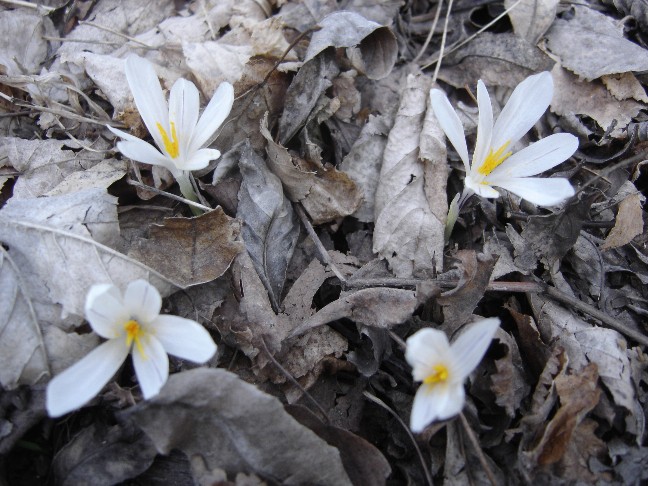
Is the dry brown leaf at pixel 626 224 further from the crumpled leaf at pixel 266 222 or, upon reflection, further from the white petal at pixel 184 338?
the white petal at pixel 184 338

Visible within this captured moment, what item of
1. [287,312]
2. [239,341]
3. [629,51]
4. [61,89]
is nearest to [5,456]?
[239,341]

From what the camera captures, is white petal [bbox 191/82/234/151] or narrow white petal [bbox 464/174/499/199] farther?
white petal [bbox 191/82/234/151]

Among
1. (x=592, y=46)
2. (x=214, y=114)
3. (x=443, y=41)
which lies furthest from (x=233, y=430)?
(x=592, y=46)

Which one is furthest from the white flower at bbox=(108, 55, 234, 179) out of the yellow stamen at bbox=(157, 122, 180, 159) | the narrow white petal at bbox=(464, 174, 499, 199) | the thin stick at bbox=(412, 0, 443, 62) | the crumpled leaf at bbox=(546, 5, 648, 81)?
the crumpled leaf at bbox=(546, 5, 648, 81)

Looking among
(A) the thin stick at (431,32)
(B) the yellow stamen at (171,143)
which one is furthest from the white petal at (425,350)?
(A) the thin stick at (431,32)

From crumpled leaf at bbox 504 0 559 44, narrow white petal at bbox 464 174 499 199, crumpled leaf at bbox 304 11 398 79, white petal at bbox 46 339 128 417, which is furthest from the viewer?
crumpled leaf at bbox 504 0 559 44

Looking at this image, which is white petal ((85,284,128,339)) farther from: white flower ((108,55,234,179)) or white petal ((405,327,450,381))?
white petal ((405,327,450,381))
